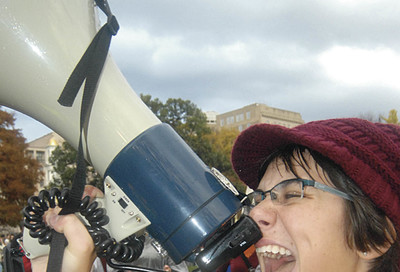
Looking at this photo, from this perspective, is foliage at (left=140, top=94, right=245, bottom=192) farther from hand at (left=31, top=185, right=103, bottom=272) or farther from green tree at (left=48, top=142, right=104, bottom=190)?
hand at (left=31, top=185, right=103, bottom=272)

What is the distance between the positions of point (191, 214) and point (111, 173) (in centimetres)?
34

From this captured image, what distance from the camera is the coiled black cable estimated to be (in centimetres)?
142

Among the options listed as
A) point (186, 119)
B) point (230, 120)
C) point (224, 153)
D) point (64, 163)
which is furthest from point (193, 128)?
point (230, 120)

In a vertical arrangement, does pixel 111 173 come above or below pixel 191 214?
above

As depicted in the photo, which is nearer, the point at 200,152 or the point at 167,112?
the point at 200,152

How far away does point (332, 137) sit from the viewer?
4.29 feet

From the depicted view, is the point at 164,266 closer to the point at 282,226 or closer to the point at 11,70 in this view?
the point at 282,226

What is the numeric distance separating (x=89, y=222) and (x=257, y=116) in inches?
2367

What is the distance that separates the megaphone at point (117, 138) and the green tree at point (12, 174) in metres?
24.1

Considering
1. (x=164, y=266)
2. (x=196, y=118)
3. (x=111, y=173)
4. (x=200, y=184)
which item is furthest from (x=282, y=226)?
(x=196, y=118)

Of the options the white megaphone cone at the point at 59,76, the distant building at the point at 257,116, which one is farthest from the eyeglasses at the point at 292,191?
the distant building at the point at 257,116

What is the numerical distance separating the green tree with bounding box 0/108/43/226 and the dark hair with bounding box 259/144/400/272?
2446 cm

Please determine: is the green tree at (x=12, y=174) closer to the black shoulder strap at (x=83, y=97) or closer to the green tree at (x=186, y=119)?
the green tree at (x=186, y=119)

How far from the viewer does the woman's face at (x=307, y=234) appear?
1338 millimetres
